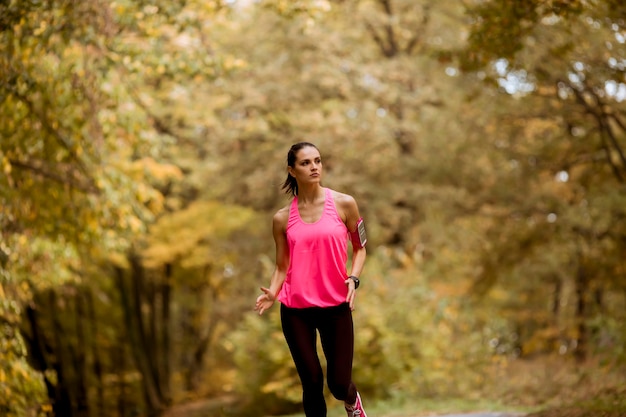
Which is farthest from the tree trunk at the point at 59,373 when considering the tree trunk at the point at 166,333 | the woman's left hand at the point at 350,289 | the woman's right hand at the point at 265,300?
the woman's left hand at the point at 350,289

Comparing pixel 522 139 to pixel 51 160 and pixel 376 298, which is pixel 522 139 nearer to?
pixel 376 298

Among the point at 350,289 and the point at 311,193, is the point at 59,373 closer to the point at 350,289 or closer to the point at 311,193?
the point at 311,193

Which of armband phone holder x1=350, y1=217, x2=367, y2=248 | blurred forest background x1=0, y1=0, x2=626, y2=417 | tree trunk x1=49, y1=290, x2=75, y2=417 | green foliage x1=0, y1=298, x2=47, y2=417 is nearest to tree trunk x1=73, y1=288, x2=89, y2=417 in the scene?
blurred forest background x1=0, y1=0, x2=626, y2=417

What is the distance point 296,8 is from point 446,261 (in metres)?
12.8

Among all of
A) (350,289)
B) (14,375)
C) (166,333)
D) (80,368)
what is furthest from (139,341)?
(350,289)

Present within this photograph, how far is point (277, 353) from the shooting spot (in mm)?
13898

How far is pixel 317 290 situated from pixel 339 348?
41cm

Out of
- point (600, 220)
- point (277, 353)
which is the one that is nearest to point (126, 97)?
point (277, 353)

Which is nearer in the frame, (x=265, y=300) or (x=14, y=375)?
(x=265, y=300)

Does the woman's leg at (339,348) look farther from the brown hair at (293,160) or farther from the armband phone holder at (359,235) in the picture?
the brown hair at (293,160)

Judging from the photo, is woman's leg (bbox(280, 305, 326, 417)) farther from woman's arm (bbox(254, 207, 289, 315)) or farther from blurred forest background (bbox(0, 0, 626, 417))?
blurred forest background (bbox(0, 0, 626, 417))

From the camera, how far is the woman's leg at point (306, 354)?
5.75m

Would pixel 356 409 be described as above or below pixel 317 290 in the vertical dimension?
below

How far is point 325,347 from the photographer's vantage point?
19.2 feet
